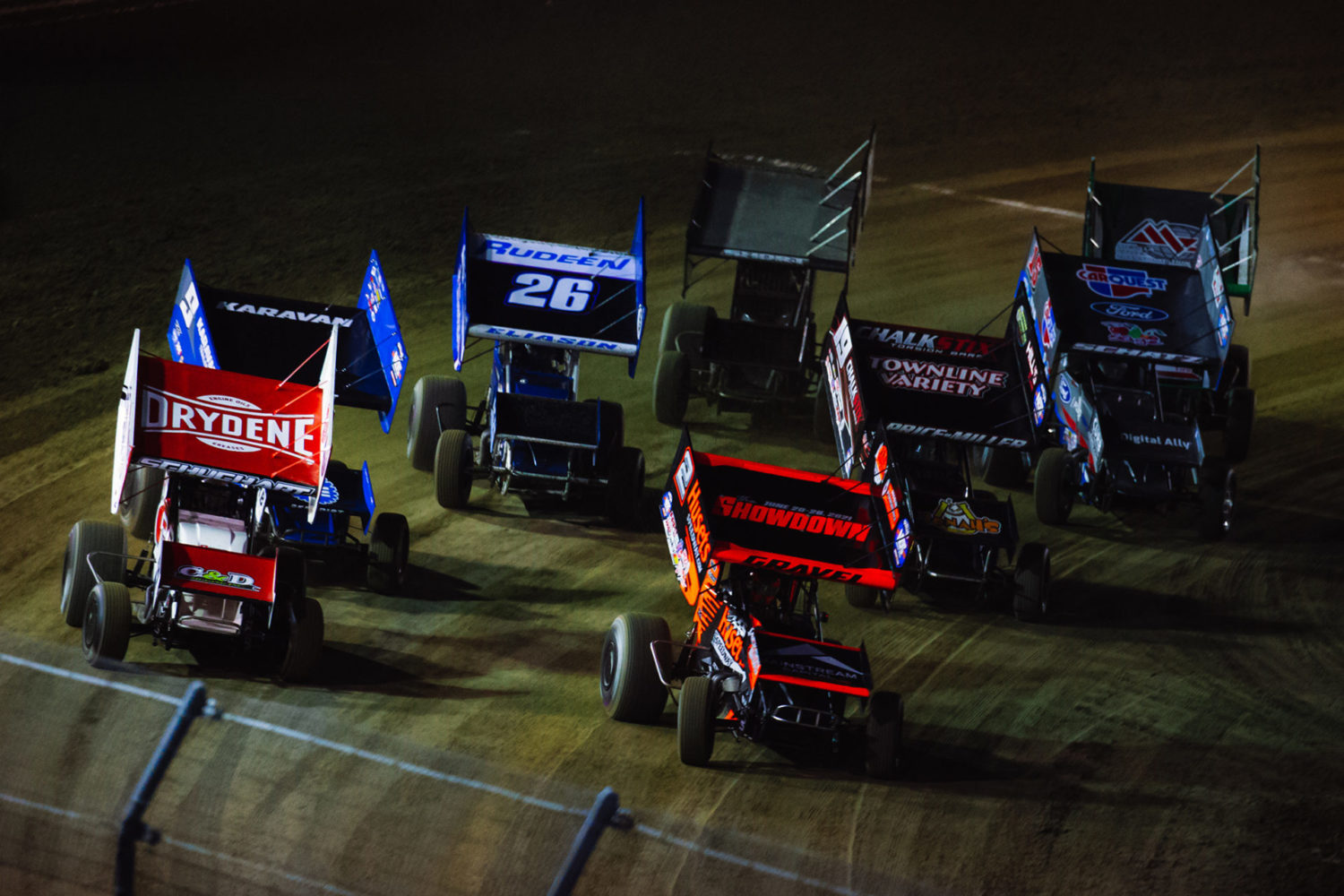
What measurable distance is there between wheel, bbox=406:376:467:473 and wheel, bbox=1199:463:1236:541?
27.0ft

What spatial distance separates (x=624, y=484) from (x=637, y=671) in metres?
4.54

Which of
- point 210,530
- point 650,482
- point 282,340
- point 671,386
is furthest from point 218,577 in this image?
point 671,386

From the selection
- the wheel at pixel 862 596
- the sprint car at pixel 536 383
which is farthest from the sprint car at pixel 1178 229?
the wheel at pixel 862 596

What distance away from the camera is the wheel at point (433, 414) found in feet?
67.4

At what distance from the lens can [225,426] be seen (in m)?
16.0

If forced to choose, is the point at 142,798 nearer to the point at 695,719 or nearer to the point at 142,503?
the point at 695,719

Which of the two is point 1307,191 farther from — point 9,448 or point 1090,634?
point 9,448

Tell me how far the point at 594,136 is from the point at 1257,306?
1105 cm

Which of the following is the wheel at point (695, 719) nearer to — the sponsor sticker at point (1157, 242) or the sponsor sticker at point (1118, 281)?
the sponsor sticker at point (1118, 281)

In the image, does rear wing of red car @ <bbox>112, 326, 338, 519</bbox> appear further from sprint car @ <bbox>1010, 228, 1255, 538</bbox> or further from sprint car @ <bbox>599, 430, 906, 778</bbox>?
sprint car @ <bbox>1010, 228, 1255, 538</bbox>

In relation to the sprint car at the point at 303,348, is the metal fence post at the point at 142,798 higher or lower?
lower

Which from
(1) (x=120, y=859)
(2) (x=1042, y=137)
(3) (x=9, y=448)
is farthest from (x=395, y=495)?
(2) (x=1042, y=137)

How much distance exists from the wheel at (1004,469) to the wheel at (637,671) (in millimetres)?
7606

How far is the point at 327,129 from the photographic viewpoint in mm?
30375
